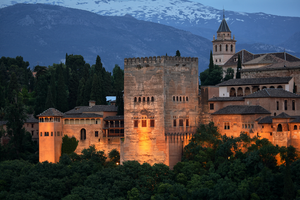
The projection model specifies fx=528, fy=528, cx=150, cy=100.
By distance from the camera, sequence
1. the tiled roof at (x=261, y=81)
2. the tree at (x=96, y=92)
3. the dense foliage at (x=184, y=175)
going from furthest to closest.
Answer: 1. the tree at (x=96, y=92)
2. the tiled roof at (x=261, y=81)
3. the dense foliage at (x=184, y=175)

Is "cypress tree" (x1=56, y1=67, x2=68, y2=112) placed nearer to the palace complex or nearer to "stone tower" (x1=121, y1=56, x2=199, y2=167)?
the palace complex

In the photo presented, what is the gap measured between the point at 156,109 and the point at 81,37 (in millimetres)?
135396

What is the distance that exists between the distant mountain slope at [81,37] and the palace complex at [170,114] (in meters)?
118

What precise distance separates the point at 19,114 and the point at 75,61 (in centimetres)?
3278

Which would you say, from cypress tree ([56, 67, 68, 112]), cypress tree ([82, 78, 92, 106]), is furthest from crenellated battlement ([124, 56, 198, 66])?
cypress tree ([56, 67, 68, 112])

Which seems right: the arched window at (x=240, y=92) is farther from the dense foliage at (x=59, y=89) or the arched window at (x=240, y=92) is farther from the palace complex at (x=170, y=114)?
the dense foliage at (x=59, y=89)

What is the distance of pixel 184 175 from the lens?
50.1 metres

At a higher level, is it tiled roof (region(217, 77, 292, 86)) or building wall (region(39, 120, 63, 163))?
tiled roof (region(217, 77, 292, 86))

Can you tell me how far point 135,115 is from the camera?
54438 millimetres

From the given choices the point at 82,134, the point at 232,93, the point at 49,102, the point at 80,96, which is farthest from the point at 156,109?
the point at 49,102

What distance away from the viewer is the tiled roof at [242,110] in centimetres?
5141

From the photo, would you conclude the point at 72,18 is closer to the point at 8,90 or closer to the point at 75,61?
the point at 75,61

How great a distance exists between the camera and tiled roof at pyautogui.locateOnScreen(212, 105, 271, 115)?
51409mm

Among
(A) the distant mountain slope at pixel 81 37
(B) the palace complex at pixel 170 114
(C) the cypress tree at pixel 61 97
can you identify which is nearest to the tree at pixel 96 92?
(C) the cypress tree at pixel 61 97
